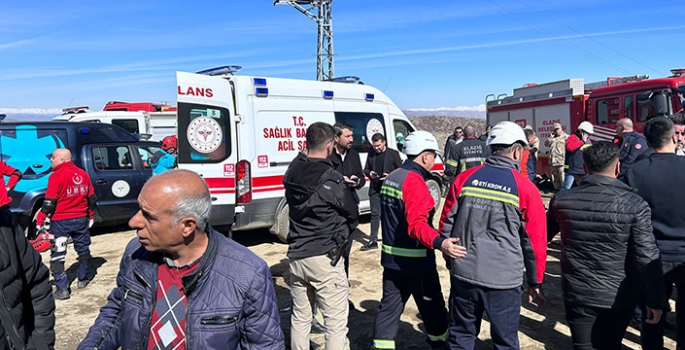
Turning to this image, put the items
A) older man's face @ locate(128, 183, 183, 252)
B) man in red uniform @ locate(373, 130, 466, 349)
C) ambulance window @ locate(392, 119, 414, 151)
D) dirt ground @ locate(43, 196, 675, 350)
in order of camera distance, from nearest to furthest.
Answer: older man's face @ locate(128, 183, 183, 252) → man in red uniform @ locate(373, 130, 466, 349) → dirt ground @ locate(43, 196, 675, 350) → ambulance window @ locate(392, 119, 414, 151)

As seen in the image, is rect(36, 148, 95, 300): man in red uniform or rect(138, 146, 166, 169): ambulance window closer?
rect(36, 148, 95, 300): man in red uniform


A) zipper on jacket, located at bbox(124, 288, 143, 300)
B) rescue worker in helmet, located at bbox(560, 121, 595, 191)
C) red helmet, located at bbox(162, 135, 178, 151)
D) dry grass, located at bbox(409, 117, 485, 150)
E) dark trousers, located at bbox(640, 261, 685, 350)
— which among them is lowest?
dark trousers, located at bbox(640, 261, 685, 350)

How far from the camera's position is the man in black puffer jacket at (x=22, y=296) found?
2199 mm

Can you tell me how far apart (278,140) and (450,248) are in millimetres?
4625

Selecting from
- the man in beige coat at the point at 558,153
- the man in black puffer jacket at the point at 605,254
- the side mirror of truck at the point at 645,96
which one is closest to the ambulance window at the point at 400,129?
the man in beige coat at the point at 558,153

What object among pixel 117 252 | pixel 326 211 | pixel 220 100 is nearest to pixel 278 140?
pixel 220 100

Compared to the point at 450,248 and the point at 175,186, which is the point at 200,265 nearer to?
the point at 175,186

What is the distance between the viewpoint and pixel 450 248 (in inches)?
119

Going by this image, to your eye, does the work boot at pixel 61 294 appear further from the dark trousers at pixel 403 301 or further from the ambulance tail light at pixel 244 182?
the dark trousers at pixel 403 301

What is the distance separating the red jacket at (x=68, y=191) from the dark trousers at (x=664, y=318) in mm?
5795

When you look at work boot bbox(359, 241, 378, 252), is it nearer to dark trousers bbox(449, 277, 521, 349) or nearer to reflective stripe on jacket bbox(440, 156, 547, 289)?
dark trousers bbox(449, 277, 521, 349)

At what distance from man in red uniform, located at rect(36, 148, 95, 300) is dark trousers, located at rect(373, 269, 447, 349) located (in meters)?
4.07

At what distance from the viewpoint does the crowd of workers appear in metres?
1.82

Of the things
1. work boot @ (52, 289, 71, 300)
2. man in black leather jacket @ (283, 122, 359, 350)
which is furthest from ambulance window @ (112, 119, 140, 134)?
man in black leather jacket @ (283, 122, 359, 350)
